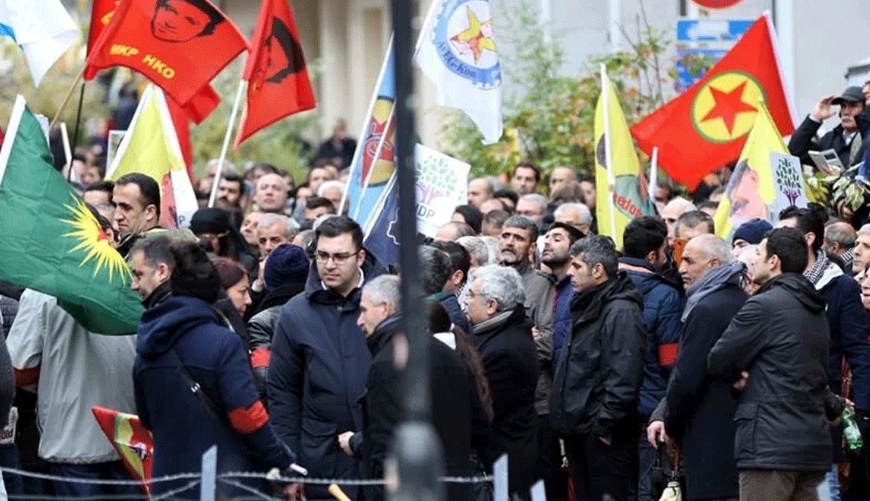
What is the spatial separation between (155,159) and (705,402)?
530cm

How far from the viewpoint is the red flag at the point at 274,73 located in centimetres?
1664

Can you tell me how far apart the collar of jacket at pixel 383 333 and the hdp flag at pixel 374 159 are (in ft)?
14.2

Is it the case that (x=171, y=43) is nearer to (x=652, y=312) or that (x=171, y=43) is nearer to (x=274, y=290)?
(x=274, y=290)

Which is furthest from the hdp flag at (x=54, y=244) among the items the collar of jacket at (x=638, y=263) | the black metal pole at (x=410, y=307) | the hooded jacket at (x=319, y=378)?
the black metal pole at (x=410, y=307)

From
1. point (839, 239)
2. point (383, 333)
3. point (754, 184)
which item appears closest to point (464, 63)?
point (754, 184)

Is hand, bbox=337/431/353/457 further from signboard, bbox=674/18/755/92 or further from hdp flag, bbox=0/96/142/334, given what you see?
signboard, bbox=674/18/755/92

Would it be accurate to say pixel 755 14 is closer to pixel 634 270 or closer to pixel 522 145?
pixel 522 145

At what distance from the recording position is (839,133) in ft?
54.0

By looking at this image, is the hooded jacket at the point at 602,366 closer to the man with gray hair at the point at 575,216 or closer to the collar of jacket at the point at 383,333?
the man with gray hair at the point at 575,216

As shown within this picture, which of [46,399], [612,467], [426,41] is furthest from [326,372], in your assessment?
[426,41]

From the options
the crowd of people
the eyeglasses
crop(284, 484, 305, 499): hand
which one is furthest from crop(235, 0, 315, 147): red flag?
crop(284, 484, 305, 499): hand

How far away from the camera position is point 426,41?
1641cm

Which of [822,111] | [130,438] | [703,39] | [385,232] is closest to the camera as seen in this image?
[130,438]

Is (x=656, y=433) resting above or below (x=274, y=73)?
below
